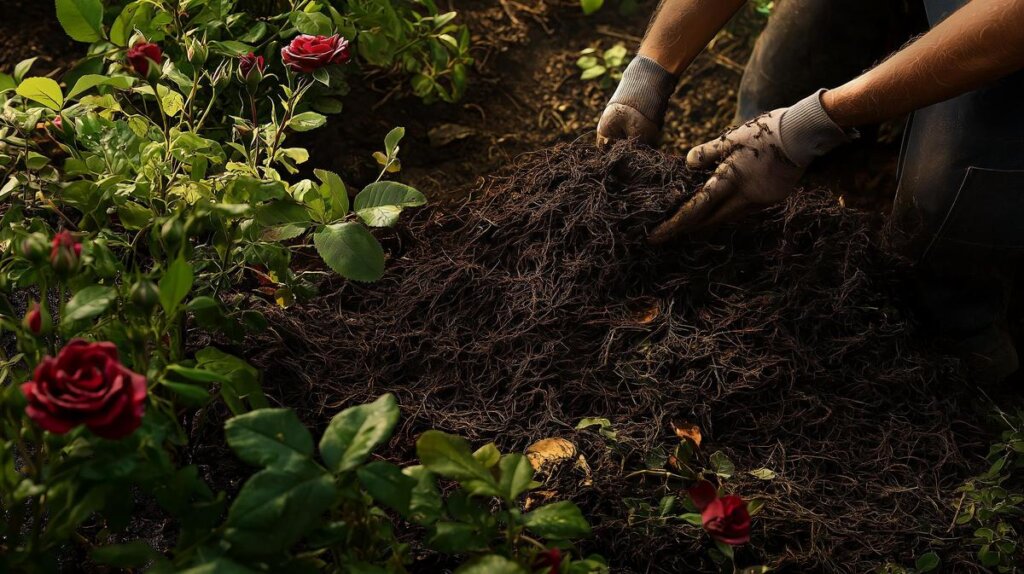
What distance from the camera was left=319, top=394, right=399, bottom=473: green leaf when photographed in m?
1.08

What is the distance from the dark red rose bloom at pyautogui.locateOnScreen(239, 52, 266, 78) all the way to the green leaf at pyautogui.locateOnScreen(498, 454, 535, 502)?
0.91 metres

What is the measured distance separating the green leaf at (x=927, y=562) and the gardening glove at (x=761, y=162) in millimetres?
752

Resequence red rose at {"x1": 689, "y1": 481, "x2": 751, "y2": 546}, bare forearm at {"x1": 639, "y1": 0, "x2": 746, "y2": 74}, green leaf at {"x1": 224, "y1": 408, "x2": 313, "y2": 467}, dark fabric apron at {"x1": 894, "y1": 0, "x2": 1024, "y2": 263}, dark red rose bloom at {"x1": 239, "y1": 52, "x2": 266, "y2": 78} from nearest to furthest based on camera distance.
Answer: green leaf at {"x1": 224, "y1": 408, "x2": 313, "y2": 467} → red rose at {"x1": 689, "y1": 481, "x2": 751, "y2": 546} → dark red rose bloom at {"x1": 239, "y1": 52, "x2": 266, "y2": 78} → dark fabric apron at {"x1": 894, "y1": 0, "x2": 1024, "y2": 263} → bare forearm at {"x1": 639, "y1": 0, "x2": 746, "y2": 74}

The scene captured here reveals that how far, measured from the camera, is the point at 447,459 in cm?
117

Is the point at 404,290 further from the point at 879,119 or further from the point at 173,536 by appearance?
the point at 879,119

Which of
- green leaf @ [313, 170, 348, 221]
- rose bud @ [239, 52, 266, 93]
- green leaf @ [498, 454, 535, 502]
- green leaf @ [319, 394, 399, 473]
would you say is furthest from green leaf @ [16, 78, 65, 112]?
green leaf @ [498, 454, 535, 502]

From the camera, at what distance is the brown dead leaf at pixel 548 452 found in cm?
158

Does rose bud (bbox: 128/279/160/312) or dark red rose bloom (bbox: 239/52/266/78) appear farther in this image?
dark red rose bloom (bbox: 239/52/266/78)

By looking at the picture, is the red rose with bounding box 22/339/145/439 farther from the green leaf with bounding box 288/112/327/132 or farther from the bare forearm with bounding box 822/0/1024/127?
the bare forearm with bounding box 822/0/1024/127

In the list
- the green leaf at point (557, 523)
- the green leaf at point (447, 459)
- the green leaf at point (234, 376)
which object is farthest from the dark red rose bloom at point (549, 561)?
the green leaf at point (234, 376)

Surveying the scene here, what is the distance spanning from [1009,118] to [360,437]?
1.58m

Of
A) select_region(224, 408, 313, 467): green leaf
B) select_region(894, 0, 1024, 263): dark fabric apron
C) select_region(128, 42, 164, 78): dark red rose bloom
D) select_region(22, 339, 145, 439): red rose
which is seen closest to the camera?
select_region(22, 339, 145, 439): red rose

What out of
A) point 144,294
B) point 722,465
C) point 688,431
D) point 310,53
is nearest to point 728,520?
point 722,465

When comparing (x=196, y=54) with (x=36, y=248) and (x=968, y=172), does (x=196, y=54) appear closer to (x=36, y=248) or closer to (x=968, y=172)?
(x=36, y=248)
